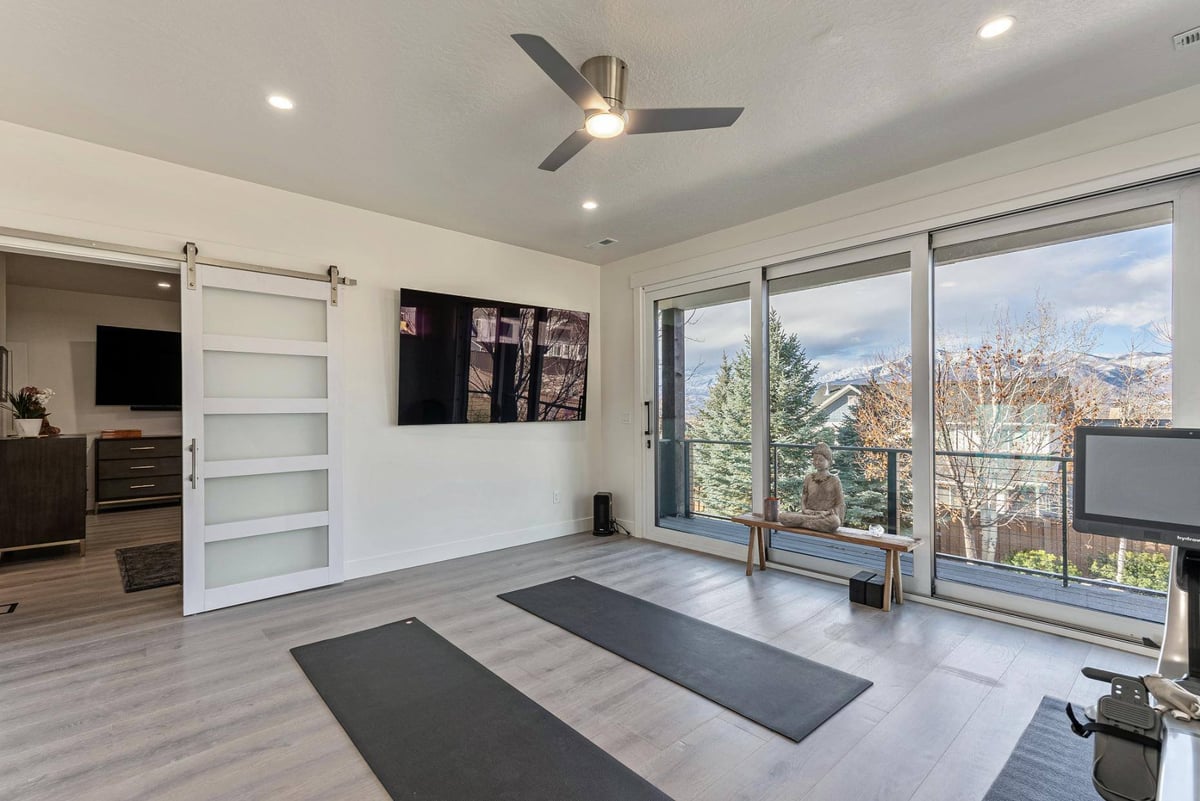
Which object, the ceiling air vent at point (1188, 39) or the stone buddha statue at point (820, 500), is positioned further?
the stone buddha statue at point (820, 500)

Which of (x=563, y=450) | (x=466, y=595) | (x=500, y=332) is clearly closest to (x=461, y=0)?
(x=500, y=332)

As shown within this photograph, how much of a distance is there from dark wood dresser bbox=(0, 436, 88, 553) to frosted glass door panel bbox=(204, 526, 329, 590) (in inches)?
90.1

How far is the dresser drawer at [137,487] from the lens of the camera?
662 cm

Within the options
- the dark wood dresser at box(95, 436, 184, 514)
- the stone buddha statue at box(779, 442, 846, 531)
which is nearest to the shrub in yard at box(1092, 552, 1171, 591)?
the stone buddha statue at box(779, 442, 846, 531)

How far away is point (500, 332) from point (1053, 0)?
398 cm

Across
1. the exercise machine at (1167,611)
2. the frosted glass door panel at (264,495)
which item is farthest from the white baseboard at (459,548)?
the exercise machine at (1167,611)

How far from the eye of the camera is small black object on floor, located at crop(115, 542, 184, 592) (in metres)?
4.06

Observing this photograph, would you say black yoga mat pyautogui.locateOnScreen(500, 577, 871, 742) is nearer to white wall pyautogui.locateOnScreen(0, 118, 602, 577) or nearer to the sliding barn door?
white wall pyautogui.locateOnScreen(0, 118, 602, 577)

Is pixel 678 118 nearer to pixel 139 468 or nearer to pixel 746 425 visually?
pixel 746 425

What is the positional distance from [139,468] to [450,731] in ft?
22.8

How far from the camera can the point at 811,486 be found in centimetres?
408

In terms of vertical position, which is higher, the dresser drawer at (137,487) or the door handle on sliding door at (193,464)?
the door handle on sliding door at (193,464)

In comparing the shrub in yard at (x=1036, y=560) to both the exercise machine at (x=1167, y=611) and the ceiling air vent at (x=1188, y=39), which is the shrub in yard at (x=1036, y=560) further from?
the ceiling air vent at (x=1188, y=39)

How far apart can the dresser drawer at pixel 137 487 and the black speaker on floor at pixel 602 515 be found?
511 centimetres
